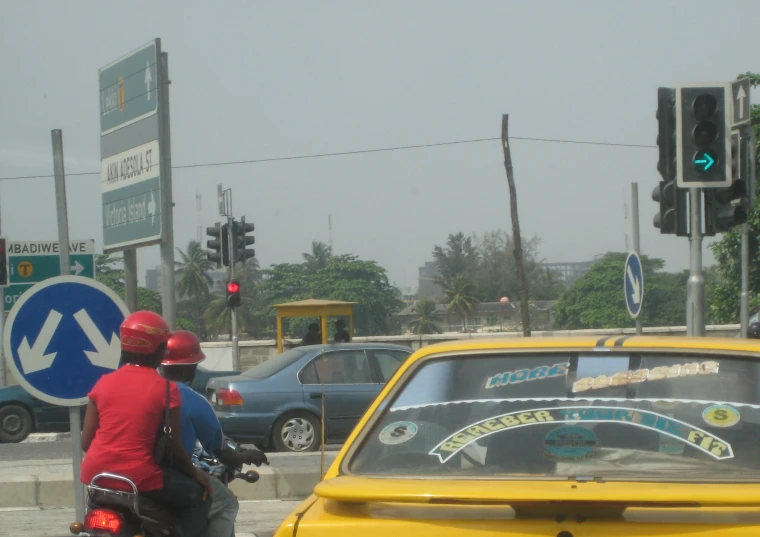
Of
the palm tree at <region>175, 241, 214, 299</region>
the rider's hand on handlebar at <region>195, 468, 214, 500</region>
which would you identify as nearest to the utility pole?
the rider's hand on handlebar at <region>195, 468, 214, 500</region>

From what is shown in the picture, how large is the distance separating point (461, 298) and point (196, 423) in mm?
99874

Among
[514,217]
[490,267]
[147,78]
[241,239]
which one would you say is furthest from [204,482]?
[490,267]

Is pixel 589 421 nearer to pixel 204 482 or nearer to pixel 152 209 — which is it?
pixel 204 482

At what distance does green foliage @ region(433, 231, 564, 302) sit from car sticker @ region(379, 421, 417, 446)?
124208 mm

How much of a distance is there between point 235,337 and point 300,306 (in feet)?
17.4

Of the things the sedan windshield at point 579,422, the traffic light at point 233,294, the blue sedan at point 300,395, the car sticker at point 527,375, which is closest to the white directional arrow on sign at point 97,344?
the sedan windshield at point 579,422

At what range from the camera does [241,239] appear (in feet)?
80.6

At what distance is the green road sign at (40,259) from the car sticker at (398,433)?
22.0ft

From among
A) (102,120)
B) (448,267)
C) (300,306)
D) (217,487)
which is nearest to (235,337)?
Result: (300,306)

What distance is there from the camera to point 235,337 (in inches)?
1073

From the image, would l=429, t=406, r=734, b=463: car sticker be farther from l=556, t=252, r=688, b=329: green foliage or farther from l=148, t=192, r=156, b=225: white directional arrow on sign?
l=556, t=252, r=688, b=329: green foliage

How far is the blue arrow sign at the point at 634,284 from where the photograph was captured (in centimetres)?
1509

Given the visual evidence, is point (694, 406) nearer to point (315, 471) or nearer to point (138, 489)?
point (138, 489)

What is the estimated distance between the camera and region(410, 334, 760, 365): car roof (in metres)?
3.27
